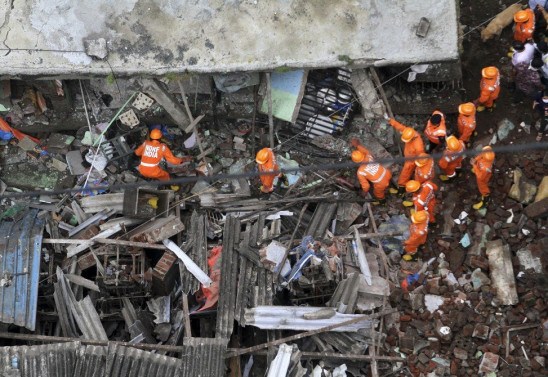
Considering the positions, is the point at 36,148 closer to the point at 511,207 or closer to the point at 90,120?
the point at 90,120

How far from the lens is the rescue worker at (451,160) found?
12.3 meters

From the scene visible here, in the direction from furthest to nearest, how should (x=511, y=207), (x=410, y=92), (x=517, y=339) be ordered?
(x=410, y=92)
(x=511, y=207)
(x=517, y=339)

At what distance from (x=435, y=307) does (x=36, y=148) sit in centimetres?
737

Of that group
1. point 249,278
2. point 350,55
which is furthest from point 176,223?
point 350,55

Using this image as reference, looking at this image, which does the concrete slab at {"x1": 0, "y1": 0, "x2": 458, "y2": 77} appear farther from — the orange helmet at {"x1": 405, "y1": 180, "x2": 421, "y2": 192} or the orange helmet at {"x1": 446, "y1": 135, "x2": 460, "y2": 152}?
the orange helmet at {"x1": 405, "y1": 180, "x2": 421, "y2": 192}

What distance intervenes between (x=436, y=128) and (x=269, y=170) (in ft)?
9.08

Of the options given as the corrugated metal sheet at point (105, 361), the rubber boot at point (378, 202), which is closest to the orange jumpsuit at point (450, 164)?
the rubber boot at point (378, 202)

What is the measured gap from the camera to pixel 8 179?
1413 centimetres

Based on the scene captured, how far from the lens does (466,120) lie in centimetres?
1288

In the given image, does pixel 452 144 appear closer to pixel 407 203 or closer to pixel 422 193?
pixel 422 193

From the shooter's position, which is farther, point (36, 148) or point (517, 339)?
point (36, 148)

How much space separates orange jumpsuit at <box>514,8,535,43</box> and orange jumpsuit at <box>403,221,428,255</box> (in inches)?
150

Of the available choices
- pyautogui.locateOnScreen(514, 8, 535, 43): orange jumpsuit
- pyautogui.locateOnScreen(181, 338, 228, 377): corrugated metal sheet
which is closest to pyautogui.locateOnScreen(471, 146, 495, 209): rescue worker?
pyautogui.locateOnScreen(514, 8, 535, 43): orange jumpsuit

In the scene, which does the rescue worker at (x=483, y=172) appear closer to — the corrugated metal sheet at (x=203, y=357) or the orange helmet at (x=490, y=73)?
the orange helmet at (x=490, y=73)
